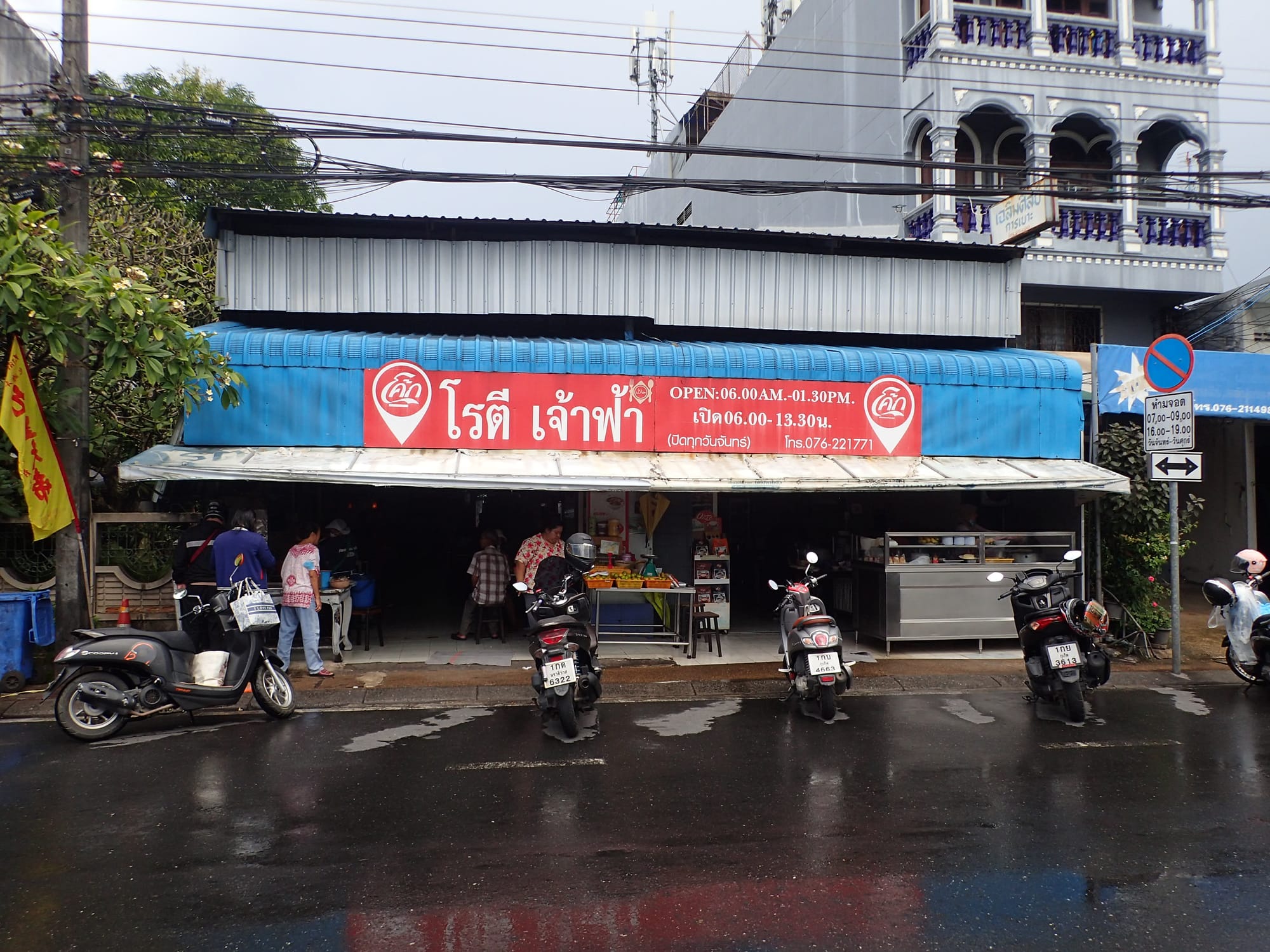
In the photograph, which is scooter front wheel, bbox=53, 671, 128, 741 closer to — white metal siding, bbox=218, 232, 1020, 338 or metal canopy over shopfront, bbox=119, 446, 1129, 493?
metal canopy over shopfront, bbox=119, 446, 1129, 493

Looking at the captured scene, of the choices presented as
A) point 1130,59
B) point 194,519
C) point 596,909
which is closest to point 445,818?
point 596,909

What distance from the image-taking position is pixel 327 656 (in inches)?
422

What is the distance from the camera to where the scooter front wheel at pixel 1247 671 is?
30.5ft

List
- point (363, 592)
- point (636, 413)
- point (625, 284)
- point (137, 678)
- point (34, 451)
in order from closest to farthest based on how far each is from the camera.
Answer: point (137, 678) < point (34, 451) < point (636, 413) < point (363, 592) < point (625, 284)

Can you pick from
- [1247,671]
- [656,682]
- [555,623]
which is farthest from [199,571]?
[1247,671]

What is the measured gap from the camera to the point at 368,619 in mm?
11602

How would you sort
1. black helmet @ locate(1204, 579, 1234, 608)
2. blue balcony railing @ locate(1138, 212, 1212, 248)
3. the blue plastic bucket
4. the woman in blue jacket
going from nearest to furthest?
the woman in blue jacket, black helmet @ locate(1204, 579, 1234, 608), the blue plastic bucket, blue balcony railing @ locate(1138, 212, 1212, 248)

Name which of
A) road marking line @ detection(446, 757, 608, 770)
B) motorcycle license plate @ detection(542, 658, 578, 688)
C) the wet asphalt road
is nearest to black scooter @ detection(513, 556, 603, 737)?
motorcycle license plate @ detection(542, 658, 578, 688)

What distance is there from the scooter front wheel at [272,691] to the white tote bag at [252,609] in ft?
1.31

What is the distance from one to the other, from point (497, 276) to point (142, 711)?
657cm

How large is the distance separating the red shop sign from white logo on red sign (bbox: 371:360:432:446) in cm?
1

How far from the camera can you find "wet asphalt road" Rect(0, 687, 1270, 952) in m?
4.15

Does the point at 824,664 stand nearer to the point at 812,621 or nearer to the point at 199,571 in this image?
the point at 812,621

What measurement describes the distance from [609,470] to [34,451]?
577cm
